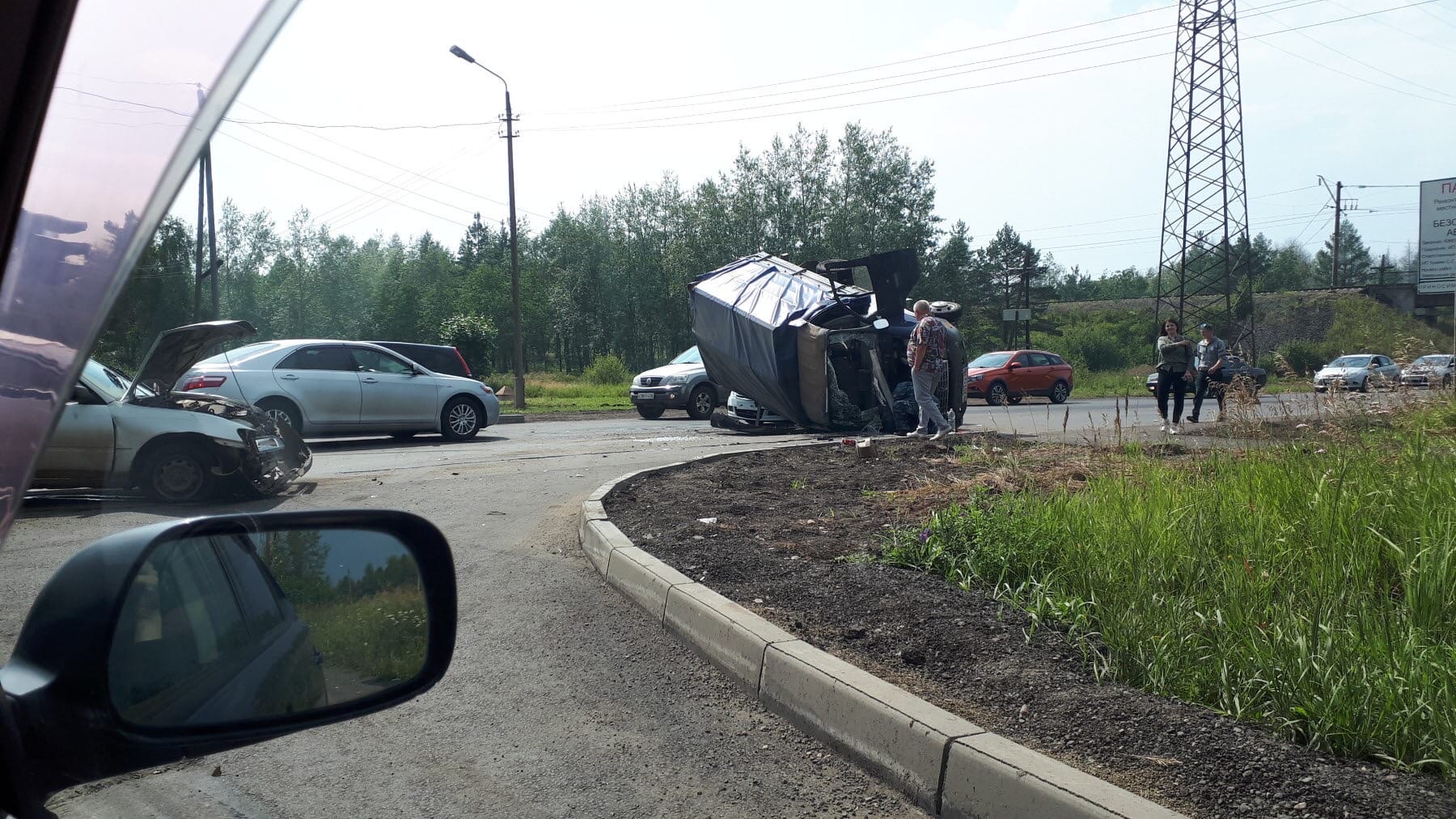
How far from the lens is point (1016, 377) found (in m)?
28.4

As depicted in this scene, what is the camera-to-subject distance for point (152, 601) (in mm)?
1265

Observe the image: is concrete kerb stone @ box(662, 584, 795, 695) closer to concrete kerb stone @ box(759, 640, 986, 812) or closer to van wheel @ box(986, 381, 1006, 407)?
concrete kerb stone @ box(759, 640, 986, 812)

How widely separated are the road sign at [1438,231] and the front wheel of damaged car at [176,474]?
2831cm

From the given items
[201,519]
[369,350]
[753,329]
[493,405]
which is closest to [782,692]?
[201,519]

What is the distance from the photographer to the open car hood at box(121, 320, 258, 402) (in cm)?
157

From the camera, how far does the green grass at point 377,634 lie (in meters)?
1.62

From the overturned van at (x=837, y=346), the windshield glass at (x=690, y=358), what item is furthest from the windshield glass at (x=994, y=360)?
the overturned van at (x=837, y=346)

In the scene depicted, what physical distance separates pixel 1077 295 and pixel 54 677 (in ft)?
359

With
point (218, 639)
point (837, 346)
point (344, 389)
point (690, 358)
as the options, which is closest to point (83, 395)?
point (218, 639)

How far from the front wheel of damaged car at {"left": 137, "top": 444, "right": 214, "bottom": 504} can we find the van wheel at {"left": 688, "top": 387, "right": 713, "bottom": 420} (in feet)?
55.9

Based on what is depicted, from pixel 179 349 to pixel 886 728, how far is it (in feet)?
8.40

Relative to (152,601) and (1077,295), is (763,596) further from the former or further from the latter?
(1077,295)

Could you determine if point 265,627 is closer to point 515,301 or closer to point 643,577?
point 643,577

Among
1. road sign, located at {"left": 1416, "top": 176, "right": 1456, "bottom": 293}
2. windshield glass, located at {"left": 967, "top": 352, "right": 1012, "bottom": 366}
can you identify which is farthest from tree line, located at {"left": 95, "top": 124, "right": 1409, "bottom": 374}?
road sign, located at {"left": 1416, "top": 176, "right": 1456, "bottom": 293}
